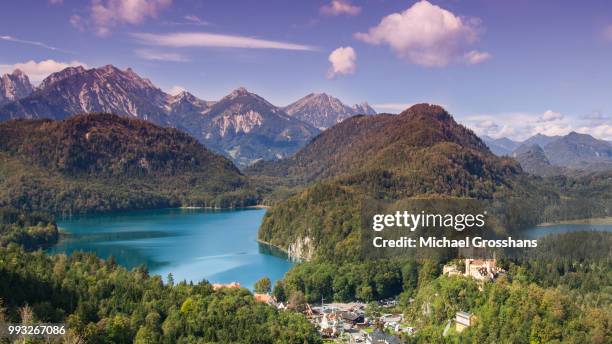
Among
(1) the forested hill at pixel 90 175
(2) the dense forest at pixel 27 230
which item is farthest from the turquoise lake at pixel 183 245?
(1) the forested hill at pixel 90 175

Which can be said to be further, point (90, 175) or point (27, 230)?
point (90, 175)

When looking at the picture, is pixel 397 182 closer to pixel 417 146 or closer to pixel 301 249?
pixel 417 146

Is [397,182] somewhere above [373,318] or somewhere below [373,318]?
above

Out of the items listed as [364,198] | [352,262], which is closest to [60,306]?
[352,262]

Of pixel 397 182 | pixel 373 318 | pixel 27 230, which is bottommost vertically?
pixel 373 318

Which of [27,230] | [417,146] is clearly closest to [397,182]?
[417,146]

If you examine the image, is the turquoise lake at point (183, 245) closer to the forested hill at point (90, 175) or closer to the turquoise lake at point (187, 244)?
the turquoise lake at point (187, 244)

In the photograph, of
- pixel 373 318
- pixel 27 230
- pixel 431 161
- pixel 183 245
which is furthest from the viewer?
pixel 431 161
